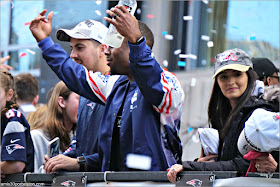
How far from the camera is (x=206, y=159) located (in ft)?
12.9

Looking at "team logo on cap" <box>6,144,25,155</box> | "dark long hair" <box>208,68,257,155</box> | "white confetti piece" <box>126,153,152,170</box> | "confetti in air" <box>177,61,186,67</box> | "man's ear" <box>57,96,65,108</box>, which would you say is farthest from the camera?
"confetti in air" <box>177,61,186,67</box>

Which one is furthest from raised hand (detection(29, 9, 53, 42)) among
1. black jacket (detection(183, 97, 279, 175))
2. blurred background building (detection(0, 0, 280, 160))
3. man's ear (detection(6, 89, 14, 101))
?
blurred background building (detection(0, 0, 280, 160))

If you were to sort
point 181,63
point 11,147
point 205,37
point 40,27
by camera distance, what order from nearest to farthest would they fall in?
point 40,27
point 11,147
point 181,63
point 205,37

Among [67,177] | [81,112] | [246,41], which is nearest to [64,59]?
[81,112]

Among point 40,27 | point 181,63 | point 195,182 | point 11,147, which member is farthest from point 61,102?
point 181,63

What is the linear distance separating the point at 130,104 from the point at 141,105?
0.10 metres

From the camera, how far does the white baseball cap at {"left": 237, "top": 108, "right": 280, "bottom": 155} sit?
3.25 metres

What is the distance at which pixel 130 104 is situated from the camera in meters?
3.79

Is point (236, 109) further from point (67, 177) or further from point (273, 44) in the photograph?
point (273, 44)

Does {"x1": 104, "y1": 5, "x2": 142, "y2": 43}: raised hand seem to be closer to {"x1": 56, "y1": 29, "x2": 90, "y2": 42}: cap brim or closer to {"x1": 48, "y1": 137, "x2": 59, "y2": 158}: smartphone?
{"x1": 48, "y1": 137, "x2": 59, "y2": 158}: smartphone

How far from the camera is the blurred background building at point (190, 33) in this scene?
288 inches

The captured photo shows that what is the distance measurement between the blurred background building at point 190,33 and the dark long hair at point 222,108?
2.80 m

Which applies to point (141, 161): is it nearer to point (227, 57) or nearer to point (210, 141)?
point (210, 141)

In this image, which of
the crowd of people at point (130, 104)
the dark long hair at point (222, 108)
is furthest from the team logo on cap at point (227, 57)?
the dark long hair at point (222, 108)
